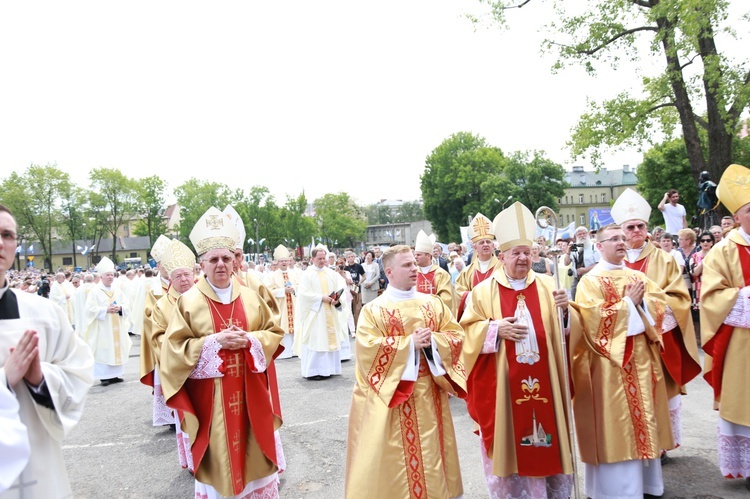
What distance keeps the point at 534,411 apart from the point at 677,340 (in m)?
1.97

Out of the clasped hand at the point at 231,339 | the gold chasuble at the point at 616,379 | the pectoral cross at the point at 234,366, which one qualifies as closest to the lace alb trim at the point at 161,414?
the pectoral cross at the point at 234,366

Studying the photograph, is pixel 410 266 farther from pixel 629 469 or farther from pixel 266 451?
pixel 629 469

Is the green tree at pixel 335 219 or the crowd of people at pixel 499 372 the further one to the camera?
the green tree at pixel 335 219

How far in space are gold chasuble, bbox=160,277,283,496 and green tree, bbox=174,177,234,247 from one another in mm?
75625

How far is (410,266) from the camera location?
14.2 feet

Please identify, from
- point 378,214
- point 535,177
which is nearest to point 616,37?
→ point 535,177

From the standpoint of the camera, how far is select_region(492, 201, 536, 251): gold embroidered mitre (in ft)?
15.7

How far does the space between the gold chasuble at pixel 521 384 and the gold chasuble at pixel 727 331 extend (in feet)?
5.28

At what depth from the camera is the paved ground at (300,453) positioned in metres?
5.37

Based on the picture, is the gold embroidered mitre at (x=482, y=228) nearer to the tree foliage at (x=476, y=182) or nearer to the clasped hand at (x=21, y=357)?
the clasped hand at (x=21, y=357)

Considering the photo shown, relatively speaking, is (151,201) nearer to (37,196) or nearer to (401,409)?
(37,196)

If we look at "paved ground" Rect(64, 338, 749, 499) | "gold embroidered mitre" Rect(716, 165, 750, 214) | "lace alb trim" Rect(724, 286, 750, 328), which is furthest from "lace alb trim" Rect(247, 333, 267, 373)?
"gold embroidered mitre" Rect(716, 165, 750, 214)

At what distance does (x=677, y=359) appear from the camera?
5.41m

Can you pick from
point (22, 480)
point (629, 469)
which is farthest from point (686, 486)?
point (22, 480)
